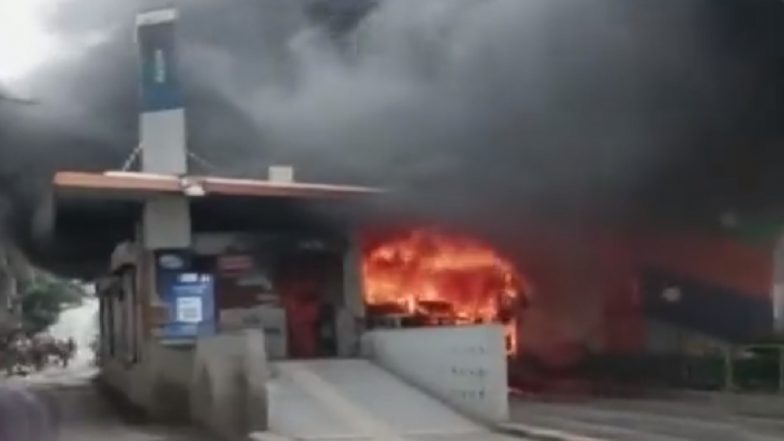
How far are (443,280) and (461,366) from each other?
1218 centimetres

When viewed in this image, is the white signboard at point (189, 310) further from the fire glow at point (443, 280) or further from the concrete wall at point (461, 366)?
the concrete wall at point (461, 366)

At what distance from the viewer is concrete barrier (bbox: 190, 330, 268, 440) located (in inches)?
750

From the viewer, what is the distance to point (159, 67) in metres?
27.6

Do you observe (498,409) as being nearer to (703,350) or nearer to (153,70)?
(703,350)

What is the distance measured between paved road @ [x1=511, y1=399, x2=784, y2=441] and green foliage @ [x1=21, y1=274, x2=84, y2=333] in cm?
3826

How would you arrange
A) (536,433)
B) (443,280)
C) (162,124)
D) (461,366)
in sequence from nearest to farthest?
(536,433) < (461,366) < (162,124) < (443,280)

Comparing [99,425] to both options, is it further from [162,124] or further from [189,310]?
[162,124]

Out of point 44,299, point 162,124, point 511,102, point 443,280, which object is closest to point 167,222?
point 162,124

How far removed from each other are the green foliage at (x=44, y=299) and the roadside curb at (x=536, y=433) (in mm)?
41304

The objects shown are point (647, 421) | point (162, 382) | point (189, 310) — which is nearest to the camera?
point (647, 421)

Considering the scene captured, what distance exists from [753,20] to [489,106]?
5.28 m

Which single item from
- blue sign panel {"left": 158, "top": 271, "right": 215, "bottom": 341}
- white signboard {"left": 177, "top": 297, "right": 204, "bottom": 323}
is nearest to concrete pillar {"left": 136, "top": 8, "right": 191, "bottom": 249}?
blue sign panel {"left": 158, "top": 271, "right": 215, "bottom": 341}

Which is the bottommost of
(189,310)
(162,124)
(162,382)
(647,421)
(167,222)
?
(647,421)

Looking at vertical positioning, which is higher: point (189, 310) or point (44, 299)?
point (44, 299)
